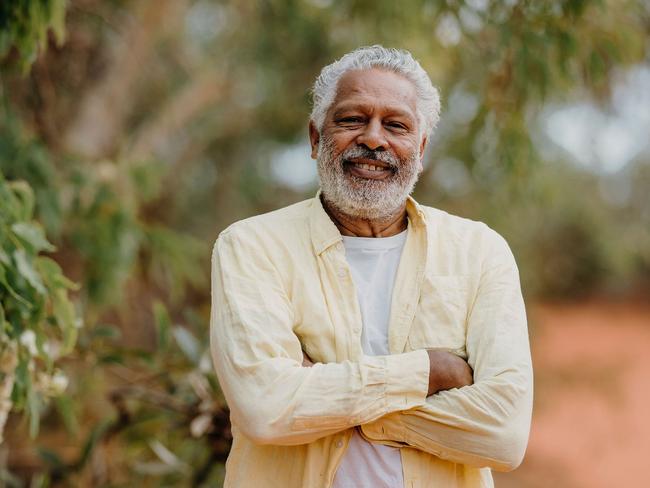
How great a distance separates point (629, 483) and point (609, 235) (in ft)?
12.5

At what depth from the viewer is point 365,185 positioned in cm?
185

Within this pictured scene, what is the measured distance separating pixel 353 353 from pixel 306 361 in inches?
4.0

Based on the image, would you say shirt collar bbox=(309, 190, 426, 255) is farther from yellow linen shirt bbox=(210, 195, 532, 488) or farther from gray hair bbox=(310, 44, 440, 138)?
gray hair bbox=(310, 44, 440, 138)

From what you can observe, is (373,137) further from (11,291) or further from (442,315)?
(11,291)

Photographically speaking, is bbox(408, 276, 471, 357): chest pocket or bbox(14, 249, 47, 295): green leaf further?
bbox(14, 249, 47, 295): green leaf

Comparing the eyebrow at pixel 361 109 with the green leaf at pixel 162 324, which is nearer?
the eyebrow at pixel 361 109

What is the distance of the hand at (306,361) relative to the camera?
170 cm

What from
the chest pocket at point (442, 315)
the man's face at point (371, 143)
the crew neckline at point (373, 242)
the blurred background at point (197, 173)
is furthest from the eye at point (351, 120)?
the blurred background at point (197, 173)

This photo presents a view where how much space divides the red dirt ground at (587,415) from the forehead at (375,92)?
5820mm

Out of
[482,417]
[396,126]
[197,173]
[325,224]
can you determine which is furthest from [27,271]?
[197,173]

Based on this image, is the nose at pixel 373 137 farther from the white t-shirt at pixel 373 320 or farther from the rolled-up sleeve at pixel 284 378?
the rolled-up sleeve at pixel 284 378

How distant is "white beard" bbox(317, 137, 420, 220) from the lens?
185 cm

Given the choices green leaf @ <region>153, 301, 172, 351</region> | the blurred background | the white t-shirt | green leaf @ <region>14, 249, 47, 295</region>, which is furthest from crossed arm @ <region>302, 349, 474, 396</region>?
green leaf @ <region>153, 301, 172, 351</region>

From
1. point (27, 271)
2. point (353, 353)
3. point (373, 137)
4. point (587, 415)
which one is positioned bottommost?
point (587, 415)
